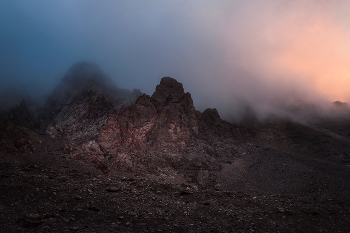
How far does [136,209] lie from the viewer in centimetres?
1253

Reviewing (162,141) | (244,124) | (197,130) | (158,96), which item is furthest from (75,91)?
(244,124)

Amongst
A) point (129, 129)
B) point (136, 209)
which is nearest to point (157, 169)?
point (129, 129)

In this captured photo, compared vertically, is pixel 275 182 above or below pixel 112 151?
below

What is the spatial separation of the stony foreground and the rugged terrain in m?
0.07

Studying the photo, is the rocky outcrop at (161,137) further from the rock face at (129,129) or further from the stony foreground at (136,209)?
the stony foreground at (136,209)

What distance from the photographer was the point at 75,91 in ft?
165

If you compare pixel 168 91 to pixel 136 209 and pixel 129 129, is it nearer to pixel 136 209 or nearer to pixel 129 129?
pixel 129 129

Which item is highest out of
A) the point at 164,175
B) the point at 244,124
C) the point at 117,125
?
the point at 244,124

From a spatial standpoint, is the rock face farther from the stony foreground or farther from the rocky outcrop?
the stony foreground

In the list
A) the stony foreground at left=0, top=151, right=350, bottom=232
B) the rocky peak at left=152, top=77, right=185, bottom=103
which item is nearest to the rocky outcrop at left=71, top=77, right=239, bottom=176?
the rocky peak at left=152, top=77, right=185, bottom=103

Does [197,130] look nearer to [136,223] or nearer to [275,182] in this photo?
[275,182]

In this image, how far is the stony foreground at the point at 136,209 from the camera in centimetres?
983

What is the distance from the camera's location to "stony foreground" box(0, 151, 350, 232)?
9828mm

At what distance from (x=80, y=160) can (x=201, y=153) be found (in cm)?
2533
